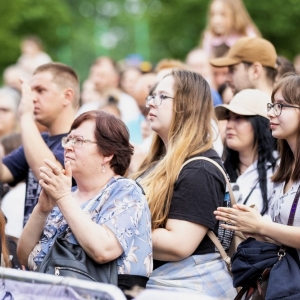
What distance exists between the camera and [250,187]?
5.79 metres

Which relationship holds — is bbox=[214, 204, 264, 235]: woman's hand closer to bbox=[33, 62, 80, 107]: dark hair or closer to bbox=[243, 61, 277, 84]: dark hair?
bbox=[33, 62, 80, 107]: dark hair

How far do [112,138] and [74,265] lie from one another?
830 mm

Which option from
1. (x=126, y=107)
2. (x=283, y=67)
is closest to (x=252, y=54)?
(x=283, y=67)

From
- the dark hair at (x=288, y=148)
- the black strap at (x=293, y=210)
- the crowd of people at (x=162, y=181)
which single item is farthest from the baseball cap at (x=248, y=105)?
the black strap at (x=293, y=210)

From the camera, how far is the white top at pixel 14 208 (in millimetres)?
6414

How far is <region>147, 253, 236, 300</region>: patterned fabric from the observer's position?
4.92 metres

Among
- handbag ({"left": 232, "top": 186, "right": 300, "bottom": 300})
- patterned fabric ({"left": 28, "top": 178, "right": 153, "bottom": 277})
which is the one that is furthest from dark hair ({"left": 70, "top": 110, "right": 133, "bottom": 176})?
handbag ({"left": 232, "top": 186, "right": 300, "bottom": 300})

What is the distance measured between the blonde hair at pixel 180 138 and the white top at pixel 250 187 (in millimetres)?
627

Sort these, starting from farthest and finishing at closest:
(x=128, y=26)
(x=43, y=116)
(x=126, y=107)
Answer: (x=128, y=26) → (x=126, y=107) → (x=43, y=116)

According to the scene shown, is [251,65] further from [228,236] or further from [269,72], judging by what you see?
[228,236]

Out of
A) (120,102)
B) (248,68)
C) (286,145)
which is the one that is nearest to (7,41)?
(120,102)

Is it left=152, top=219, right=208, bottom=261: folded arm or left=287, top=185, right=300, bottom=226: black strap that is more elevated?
left=287, top=185, right=300, bottom=226: black strap

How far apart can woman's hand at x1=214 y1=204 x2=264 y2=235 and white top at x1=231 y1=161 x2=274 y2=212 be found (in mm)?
944

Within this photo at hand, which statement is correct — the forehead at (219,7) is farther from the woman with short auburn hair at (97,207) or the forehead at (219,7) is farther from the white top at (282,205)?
the woman with short auburn hair at (97,207)
